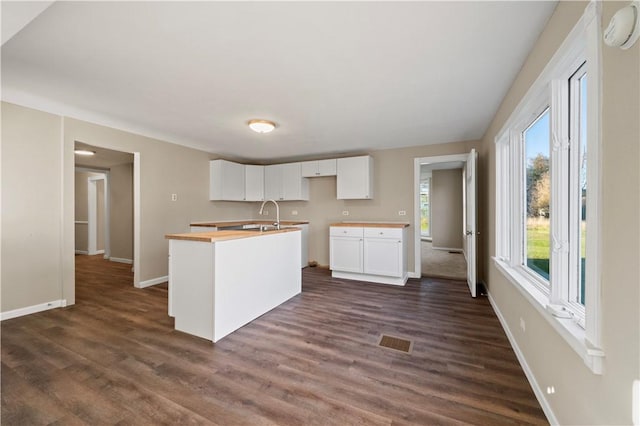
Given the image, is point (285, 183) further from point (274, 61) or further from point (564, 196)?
point (564, 196)

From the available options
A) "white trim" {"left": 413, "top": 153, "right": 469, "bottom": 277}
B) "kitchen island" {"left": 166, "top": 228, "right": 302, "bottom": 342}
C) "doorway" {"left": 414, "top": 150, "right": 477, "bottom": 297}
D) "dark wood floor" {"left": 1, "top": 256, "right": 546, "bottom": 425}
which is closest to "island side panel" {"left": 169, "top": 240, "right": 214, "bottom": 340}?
"kitchen island" {"left": 166, "top": 228, "right": 302, "bottom": 342}

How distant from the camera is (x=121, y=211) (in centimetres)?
607

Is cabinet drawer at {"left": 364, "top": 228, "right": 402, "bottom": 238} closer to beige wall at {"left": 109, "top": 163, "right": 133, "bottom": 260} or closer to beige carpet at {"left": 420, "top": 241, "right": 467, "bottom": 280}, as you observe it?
beige carpet at {"left": 420, "top": 241, "right": 467, "bottom": 280}

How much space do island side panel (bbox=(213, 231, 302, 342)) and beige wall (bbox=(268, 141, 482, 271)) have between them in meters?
1.93

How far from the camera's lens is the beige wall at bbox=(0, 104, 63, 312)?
2.78m

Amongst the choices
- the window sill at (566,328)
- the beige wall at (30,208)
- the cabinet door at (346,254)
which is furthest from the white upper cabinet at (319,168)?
the beige wall at (30,208)

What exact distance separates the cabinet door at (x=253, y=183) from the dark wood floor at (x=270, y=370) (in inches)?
121

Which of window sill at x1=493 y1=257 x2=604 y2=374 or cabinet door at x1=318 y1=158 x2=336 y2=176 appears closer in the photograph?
window sill at x1=493 y1=257 x2=604 y2=374

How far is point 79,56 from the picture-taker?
1.99m

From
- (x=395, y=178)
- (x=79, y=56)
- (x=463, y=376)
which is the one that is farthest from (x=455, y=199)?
(x=79, y=56)

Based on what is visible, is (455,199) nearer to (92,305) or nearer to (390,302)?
(390,302)

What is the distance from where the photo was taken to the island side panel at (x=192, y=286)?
241cm

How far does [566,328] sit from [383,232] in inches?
117

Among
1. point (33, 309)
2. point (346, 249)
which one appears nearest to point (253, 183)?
point (346, 249)
